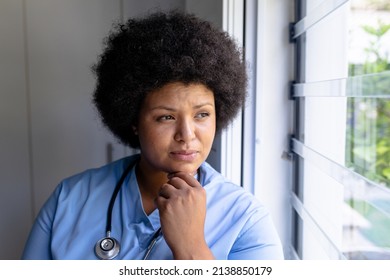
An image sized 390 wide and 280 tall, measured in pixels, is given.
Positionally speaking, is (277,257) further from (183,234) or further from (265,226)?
(183,234)

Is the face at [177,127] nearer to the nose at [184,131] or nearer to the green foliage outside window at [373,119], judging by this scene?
the nose at [184,131]

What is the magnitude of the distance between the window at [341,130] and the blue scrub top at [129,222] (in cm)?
31

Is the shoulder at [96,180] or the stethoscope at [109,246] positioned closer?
the stethoscope at [109,246]

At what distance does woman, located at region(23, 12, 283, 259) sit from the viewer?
3.34ft

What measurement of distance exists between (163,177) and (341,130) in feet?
2.13

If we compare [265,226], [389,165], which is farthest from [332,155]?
[265,226]

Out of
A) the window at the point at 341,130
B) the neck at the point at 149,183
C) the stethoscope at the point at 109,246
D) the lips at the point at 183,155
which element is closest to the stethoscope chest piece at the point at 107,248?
the stethoscope at the point at 109,246

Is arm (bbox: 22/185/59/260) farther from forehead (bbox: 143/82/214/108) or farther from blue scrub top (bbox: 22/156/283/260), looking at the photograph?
forehead (bbox: 143/82/214/108)

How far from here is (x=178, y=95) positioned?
105cm

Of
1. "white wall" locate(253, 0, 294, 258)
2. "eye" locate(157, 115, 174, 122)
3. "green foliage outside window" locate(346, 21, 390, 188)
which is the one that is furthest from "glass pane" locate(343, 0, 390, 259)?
"eye" locate(157, 115, 174, 122)

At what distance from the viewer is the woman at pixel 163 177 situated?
1017 mm

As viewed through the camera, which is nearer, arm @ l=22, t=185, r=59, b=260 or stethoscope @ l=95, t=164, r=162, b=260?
stethoscope @ l=95, t=164, r=162, b=260

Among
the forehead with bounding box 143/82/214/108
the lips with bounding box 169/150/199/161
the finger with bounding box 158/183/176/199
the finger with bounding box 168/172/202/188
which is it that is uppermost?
the forehead with bounding box 143/82/214/108

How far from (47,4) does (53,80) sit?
0.34m
